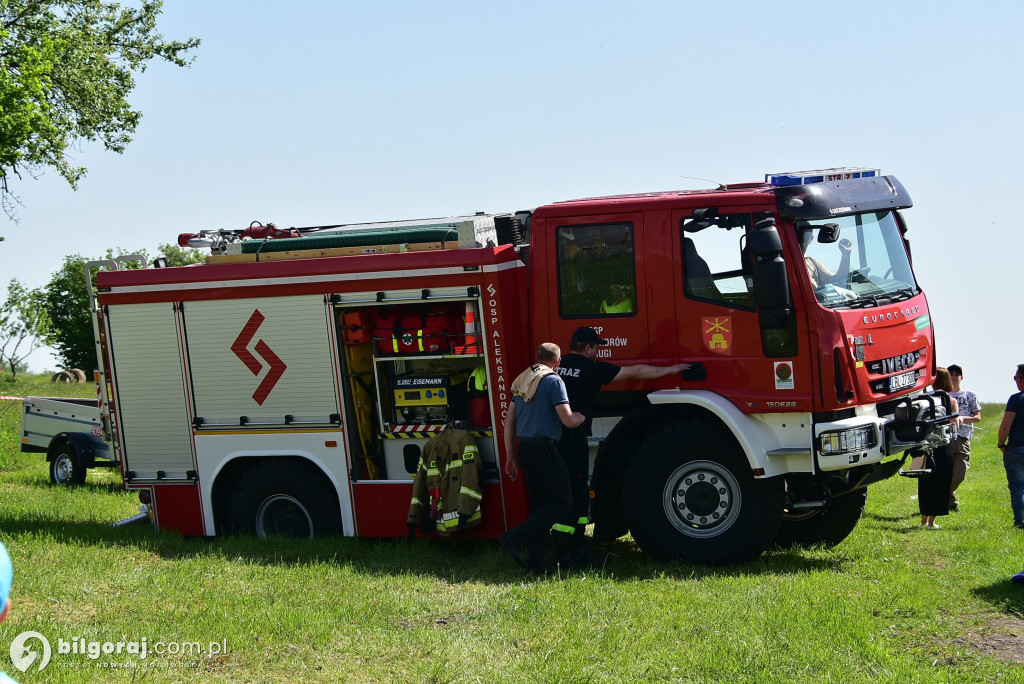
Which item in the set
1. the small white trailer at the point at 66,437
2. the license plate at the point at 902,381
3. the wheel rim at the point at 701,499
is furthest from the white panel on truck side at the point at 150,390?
the license plate at the point at 902,381

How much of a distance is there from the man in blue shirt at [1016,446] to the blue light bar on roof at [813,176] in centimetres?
340

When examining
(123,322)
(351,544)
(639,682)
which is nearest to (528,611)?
(639,682)

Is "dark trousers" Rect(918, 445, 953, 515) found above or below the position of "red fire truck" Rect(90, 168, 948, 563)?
below

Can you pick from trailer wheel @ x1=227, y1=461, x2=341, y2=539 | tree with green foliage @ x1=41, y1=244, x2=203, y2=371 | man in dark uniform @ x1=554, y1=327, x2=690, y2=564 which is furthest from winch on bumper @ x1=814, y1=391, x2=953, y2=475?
tree with green foliage @ x1=41, y1=244, x2=203, y2=371

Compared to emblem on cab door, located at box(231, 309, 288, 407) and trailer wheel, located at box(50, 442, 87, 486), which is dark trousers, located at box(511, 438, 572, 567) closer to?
emblem on cab door, located at box(231, 309, 288, 407)

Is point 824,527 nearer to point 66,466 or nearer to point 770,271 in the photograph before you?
point 770,271

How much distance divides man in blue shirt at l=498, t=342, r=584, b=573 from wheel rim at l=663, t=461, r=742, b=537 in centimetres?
84

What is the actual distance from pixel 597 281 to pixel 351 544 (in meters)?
3.09

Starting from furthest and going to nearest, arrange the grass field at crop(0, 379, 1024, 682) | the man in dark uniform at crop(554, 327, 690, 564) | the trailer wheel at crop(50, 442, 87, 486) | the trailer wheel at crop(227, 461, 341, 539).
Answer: the trailer wheel at crop(50, 442, 87, 486) → the trailer wheel at crop(227, 461, 341, 539) → the man in dark uniform at crop(554, 327, 690, 564) → the grass field at crop(0, 379, 1024, 682)

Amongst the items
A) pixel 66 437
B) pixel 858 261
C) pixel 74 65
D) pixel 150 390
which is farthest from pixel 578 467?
pixel 74 65

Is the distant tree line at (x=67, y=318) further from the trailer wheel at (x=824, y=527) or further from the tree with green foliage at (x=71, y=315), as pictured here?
the trailer wheel at (x=824, y=527)

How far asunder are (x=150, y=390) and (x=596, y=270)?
4334mm

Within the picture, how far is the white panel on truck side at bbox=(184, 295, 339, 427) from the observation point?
9.27 m

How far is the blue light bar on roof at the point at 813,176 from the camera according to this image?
8.22m
